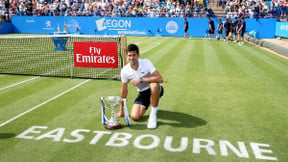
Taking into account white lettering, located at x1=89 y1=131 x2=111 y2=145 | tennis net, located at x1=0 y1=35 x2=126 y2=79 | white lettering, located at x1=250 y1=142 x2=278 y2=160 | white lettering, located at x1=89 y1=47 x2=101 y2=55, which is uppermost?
white lettering, located at x1=89 y1=47 x2=101 y2=55

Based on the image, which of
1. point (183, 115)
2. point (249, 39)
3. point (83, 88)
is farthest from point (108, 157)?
point (249, 39)

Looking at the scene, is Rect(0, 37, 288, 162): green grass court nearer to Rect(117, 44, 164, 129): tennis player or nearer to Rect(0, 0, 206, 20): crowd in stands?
Rect(117, 44, 164, 129): tennis player

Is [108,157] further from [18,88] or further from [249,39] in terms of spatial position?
[249,39]

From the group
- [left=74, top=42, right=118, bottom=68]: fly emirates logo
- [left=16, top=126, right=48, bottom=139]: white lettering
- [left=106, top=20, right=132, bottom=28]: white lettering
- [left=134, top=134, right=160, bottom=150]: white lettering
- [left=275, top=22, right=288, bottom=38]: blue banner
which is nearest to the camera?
[left=134, top=134, right=160, bottom=150]: white lettering

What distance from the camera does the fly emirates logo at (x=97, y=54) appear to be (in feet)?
31.4

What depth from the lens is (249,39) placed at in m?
27.4

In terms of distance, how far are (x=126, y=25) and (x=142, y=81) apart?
3017 cm

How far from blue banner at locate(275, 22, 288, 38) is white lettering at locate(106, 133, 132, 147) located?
27.6m

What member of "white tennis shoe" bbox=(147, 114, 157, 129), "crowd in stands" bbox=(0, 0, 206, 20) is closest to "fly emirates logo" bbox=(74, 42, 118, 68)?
"white tennis shoe" bbox=(147, 114, 157, 129)

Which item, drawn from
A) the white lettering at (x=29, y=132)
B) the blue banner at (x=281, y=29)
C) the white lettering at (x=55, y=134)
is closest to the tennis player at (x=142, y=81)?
the white lettering at (x=55, y=134)

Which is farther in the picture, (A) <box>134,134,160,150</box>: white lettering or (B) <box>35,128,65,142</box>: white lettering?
(B) <box>35,128,65,142</box>: white lettering

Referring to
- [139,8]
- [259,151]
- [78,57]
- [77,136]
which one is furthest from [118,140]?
[139,8]

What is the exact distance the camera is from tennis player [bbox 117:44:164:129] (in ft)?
19.1

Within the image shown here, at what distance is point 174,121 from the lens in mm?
6422
